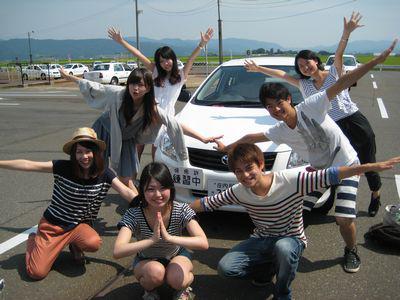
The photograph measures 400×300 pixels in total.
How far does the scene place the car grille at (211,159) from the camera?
3611 millimetres

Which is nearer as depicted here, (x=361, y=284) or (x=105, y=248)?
(x=361, y=284)

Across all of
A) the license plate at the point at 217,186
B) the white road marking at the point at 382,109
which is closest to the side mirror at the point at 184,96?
the license plate at the point at 217,186

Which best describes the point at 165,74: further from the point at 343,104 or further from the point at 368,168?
the point at 368,168

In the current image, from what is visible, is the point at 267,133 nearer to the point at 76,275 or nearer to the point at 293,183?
the point at 293,183

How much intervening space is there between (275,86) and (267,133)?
20.9 inches

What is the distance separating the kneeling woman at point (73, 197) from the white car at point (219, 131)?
2.36ft

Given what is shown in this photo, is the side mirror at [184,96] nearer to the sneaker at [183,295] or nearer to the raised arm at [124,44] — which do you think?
the raised arm at [124,44]

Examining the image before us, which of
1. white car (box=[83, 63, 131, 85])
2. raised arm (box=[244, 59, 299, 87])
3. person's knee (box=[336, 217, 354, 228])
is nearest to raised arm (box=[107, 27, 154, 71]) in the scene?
raised arm (box=[244, 59, 299, 87])

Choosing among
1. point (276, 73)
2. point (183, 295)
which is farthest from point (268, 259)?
point (276, 73)

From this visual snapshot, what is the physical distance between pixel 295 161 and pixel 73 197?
1929 millimetres

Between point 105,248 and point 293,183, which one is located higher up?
point 293,183

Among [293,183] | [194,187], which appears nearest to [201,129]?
[194,187]

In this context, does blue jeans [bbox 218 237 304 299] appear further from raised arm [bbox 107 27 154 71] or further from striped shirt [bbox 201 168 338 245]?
raised arm [bbox 107 27 154 71]

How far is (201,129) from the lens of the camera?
404 centimetres
